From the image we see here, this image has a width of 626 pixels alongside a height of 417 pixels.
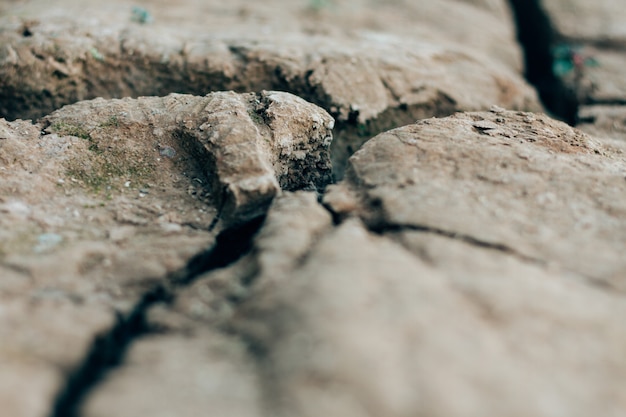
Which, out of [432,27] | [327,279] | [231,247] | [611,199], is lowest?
[231,247]

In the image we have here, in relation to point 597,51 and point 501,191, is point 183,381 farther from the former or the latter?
point 597,51

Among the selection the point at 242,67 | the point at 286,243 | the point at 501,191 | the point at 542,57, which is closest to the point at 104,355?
the point at 286,243

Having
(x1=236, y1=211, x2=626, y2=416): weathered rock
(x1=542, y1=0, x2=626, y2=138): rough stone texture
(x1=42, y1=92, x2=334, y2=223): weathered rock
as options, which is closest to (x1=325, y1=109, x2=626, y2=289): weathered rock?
(x1=236, y1=211, x2=626, y2=416): weathered rock

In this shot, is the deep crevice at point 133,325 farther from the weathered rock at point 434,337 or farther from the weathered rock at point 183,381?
the weathered rock at point 434,337

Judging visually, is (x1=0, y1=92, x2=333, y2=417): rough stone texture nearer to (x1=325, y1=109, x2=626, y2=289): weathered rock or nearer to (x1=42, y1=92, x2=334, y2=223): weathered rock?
(x1=42, y1=92, x2=334, y2=223): weathered rock

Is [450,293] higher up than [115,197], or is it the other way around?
[450,293]

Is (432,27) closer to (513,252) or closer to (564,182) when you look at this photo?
(564,182)

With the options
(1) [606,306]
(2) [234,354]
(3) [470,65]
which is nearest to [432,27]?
(3) [470,65]
